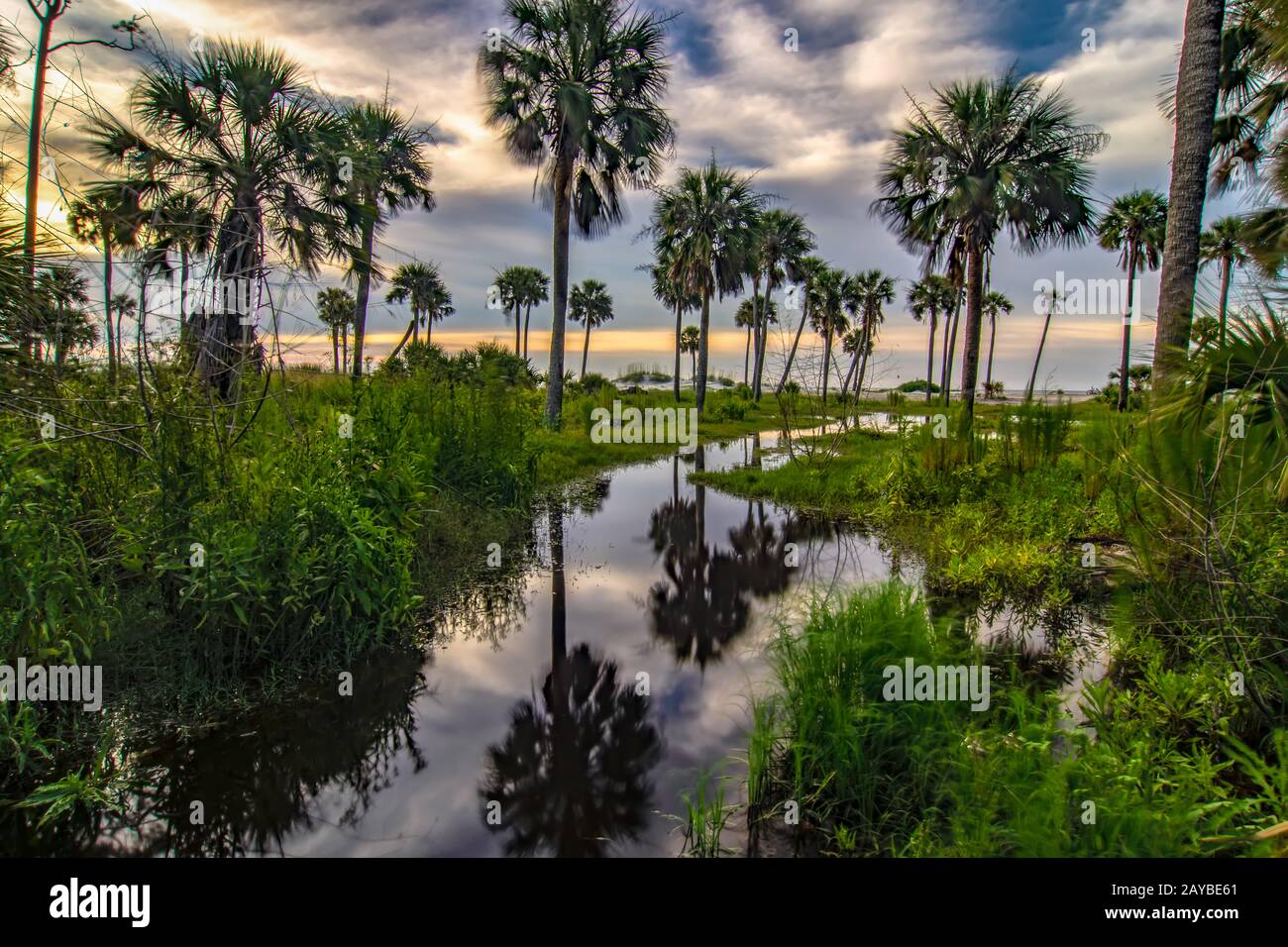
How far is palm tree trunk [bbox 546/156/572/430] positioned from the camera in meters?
20.8

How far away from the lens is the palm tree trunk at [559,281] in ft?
68.3

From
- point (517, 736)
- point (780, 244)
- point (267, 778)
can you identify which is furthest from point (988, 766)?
point (780, 244)

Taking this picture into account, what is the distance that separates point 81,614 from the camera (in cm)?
394

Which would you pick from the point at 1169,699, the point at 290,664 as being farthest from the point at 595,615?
the point at 1169,699

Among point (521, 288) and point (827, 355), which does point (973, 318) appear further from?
point (521, 288)

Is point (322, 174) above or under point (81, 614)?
above

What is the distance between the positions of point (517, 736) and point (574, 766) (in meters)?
0.63

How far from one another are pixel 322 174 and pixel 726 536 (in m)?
10.3

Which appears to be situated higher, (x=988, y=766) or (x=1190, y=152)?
(x=1190, y=152)

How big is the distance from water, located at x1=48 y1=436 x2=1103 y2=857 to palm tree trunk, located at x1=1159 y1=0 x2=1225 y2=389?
4.54 metres

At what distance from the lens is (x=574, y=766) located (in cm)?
422

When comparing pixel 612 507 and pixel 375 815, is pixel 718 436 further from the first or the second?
pixel 375 815


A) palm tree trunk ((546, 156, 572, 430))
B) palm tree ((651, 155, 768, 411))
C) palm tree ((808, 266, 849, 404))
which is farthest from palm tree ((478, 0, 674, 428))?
palm tree ((808, 266, 849, 404))
